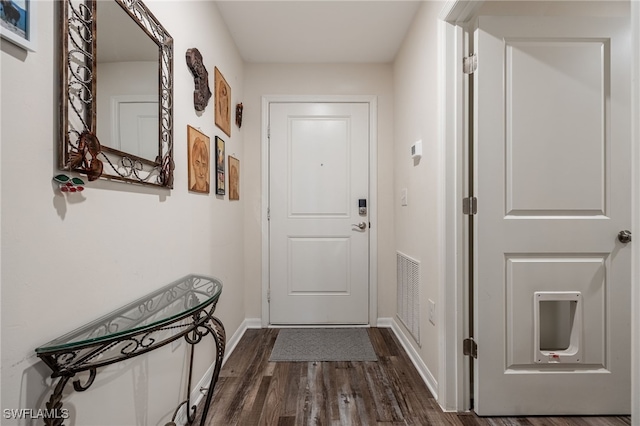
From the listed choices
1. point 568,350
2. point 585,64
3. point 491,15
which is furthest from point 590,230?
point 491,15

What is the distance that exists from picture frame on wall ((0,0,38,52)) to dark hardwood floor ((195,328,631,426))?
170 centimetres

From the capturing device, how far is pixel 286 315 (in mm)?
2773

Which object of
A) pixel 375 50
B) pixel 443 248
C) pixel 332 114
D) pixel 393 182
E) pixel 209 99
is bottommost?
pixel 443 248

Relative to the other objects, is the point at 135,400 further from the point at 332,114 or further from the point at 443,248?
the point at 332,114

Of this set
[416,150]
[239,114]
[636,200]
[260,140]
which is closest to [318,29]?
[239,114]

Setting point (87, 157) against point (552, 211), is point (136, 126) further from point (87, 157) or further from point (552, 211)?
point (552, 211)

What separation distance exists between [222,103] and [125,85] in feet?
3.75

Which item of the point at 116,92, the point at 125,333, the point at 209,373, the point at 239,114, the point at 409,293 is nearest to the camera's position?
the point at 125,333

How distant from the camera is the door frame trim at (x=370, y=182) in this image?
277 centimetres

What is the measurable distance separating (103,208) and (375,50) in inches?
97.6

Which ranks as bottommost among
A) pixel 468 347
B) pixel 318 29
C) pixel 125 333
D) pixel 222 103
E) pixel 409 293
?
pixel 468 347

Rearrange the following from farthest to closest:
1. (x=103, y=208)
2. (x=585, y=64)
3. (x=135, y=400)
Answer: (x=585, y=64) < (x=135, y=400) < (x=103, y=208)

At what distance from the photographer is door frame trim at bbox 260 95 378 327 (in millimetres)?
2766

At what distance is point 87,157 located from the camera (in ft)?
2.75
